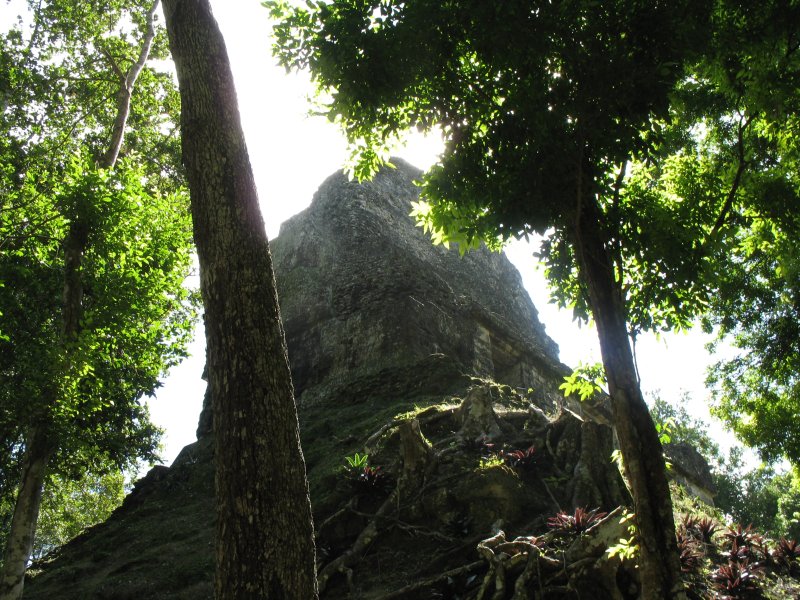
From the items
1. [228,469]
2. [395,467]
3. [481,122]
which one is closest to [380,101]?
[481,122]

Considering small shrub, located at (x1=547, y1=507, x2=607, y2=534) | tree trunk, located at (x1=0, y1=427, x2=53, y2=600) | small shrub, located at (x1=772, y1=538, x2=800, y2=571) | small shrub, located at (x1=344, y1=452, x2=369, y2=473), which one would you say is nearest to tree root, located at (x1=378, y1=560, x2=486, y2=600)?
small shrub, located at (x1=547, y1=507, x2=607, y2=534)

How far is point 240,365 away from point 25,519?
22.7 ft

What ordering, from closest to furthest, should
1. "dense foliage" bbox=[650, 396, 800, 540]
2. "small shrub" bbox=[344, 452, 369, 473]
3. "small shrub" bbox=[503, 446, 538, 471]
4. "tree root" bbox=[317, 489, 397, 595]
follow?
"tree root" bbox=[317, 489, 397, 595], "small shrub" bbox=[503, 446, 538, 471], "small shrub" bbox=[344, 452, 369, 473], "dense foliage" bbox=[650, 396, 800, 540]

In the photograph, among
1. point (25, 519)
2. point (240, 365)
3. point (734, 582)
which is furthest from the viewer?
point (25, 519)

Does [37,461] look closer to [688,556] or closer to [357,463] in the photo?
[357,463]

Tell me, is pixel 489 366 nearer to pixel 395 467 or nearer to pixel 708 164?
pixel 395 467

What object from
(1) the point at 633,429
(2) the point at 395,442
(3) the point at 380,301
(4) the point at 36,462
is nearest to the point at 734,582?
(1) the point at 633,429

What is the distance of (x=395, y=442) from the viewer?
35.7 feet

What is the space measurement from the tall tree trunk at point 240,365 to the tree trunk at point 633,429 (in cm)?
239

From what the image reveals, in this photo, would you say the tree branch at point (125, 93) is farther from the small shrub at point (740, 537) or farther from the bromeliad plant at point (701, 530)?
the small shrub at point (740, 537)

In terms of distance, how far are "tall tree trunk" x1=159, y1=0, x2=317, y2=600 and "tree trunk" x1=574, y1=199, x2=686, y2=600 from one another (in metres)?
2.39

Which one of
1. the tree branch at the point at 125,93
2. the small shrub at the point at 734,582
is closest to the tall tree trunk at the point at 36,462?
the tree branch at the point at 125,93

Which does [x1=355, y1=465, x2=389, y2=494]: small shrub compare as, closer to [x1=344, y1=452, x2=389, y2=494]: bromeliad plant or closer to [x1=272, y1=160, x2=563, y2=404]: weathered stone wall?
[x1=344, y1=452, x2=389, y2=494]: bromeliad plant

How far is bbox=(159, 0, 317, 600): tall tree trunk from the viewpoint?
3.21 metres
